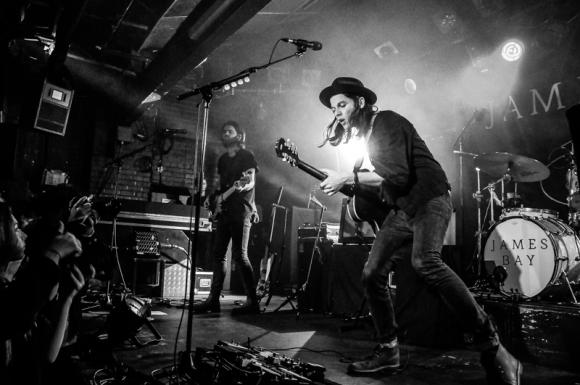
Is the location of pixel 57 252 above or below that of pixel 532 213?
below

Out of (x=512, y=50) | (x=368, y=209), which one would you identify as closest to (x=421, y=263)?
(x=368, y=209)

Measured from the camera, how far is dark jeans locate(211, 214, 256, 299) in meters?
5.75

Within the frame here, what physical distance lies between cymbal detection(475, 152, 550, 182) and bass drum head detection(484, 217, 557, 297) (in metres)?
0.94

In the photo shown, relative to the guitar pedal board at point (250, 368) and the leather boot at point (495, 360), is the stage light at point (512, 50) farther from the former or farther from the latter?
the guitar pedal board at point (250, 368)

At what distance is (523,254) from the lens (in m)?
4.77

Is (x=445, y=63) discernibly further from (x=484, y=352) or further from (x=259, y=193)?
(x=484, y=352)

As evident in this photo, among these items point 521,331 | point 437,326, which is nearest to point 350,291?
point 437,326

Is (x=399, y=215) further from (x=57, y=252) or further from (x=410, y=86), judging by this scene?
(x=410, y=86)

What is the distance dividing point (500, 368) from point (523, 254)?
8.63 feet

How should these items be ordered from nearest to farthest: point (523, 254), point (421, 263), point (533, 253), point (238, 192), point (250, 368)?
Answer: point (250, 368) < point (421, 263) < point (533, 253) < point (523, 254) < point (238, 192)

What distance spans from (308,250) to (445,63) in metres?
5.28

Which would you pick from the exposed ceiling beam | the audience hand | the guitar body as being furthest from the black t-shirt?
the audience hand

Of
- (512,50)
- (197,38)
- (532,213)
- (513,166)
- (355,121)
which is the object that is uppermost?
(512,50)

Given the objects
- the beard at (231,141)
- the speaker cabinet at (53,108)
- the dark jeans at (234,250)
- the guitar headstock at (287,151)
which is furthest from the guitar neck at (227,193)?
the speaker cabinet at (53,108)
